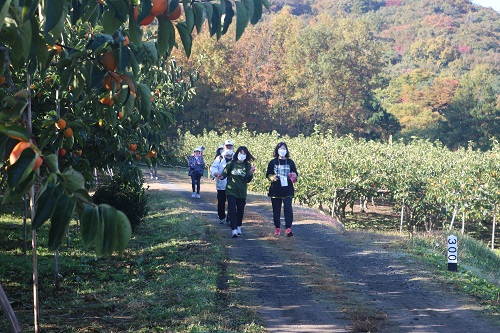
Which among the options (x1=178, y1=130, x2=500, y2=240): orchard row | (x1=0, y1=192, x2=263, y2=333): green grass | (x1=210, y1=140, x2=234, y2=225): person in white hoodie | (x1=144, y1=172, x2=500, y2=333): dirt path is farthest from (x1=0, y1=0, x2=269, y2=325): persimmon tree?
(x1=178, y1=130, x2=500, y2=240): orchard row

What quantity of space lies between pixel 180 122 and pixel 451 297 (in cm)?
4399

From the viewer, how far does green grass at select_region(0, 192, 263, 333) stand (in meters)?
6.98

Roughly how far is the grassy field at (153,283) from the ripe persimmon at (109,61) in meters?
3.51

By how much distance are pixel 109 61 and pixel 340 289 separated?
5531mm

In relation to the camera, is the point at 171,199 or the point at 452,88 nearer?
the point at 171,199

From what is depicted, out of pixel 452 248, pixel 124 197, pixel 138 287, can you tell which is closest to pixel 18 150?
pixel 138 287

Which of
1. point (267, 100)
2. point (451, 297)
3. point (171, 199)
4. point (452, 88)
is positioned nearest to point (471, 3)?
point (452, 88)

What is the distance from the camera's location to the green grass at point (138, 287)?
22.9ft

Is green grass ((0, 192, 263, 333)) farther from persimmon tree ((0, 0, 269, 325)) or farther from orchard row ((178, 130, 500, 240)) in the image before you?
orchard row ((178, 130, 500, 240))

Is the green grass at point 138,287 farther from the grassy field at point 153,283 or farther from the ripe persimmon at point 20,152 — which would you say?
the ripe persimmon at point 20,152

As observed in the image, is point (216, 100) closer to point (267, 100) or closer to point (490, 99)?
point (267, 100)

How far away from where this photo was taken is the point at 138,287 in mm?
8727

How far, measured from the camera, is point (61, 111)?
23.5 ft

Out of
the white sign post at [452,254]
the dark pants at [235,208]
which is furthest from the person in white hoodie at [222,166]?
the white sign post at [452,254]
